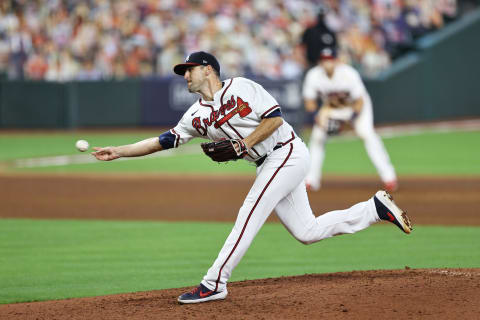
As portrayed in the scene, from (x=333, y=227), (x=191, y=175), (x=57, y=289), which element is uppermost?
(x=333, y=227)

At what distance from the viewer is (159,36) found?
73.9ft

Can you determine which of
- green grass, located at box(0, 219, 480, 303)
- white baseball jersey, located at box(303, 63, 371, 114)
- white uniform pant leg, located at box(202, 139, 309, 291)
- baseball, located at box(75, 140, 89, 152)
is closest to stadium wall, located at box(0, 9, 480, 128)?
white baseball jersey, located at box(303, 63, 371, 114)

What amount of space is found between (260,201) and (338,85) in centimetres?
703

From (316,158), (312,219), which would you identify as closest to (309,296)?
(312,219)

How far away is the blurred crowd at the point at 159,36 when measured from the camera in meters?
22.1

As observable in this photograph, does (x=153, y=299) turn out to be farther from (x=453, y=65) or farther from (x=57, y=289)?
(x=453, y=65)

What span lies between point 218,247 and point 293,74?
1415 cm

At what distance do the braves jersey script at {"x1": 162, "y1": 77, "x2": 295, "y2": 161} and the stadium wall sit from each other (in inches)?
595

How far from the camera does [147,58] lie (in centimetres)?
2303

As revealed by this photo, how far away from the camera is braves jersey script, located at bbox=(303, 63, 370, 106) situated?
12.5 m

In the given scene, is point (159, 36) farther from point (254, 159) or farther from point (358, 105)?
point (254, 159)

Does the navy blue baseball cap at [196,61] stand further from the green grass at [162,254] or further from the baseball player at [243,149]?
the green grass at [162,254]

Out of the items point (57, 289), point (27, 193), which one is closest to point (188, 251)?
point (57, 289)

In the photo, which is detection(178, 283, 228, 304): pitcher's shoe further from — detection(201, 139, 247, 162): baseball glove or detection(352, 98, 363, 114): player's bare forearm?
detection(352, 98, 363, 114): player's bare forearm
